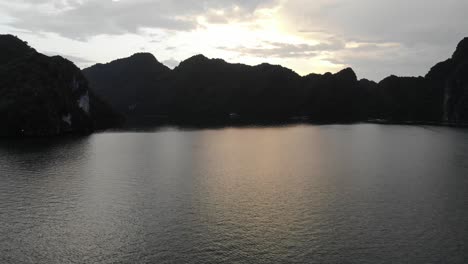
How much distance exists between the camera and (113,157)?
133m

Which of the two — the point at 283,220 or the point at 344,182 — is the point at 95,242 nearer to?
the point at 283,220

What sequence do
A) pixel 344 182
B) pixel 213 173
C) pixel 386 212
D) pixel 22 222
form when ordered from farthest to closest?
1. pixel 213 173
2. pixel 344 182
3. pixel 386 212
4. pixel 22 222

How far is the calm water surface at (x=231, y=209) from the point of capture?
51344 mm

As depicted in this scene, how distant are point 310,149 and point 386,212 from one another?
9111cm

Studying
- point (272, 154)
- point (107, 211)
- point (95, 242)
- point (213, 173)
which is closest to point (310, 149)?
point (272, 154)

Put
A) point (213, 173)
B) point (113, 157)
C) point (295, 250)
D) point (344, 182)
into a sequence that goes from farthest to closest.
Answer: point (113, 157)
point (213, 173)
point (344, 182)
point (295, 250)

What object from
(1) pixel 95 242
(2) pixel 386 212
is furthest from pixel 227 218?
(2) pixel 386 212

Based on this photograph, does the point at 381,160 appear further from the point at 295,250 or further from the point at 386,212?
the point at 295,250

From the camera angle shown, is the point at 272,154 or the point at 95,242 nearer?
the point at 95,242

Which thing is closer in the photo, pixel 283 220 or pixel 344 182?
pixel 283 220

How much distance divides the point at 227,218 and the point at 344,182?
129ft

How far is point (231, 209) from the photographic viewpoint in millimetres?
70062

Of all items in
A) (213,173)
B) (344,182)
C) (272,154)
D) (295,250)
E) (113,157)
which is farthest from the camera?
(272,154)

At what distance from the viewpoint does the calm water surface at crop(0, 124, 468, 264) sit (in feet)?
168
